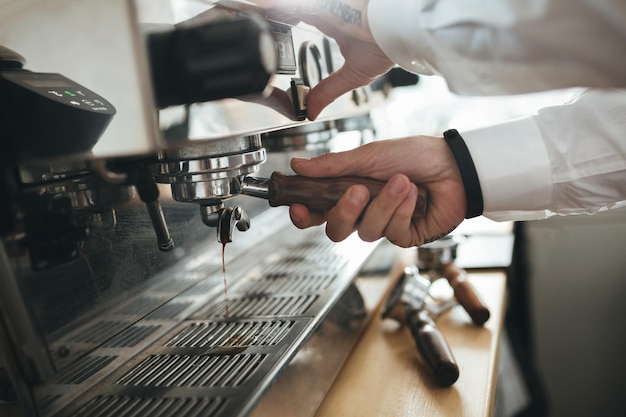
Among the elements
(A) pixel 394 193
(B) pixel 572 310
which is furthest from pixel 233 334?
(B) pixel 572 310

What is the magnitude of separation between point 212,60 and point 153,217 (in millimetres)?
304

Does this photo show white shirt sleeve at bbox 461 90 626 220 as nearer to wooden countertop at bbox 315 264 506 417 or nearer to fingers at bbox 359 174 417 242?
fingers at bbox 359 174 417 242

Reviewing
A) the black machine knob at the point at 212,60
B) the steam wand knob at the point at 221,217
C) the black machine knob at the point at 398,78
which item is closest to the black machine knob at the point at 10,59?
the black machine knob at the point at 212,60

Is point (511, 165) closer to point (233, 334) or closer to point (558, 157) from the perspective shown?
point (558, 157)

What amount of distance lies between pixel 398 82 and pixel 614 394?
99 centimetres

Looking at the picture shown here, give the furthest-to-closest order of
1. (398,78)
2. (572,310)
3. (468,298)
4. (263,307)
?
(572,310)
(398,78)
(468,298)
(263,307)

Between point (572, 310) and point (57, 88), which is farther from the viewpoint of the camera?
point (572, 310)

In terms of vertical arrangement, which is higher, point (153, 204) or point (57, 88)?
point (57, 88)

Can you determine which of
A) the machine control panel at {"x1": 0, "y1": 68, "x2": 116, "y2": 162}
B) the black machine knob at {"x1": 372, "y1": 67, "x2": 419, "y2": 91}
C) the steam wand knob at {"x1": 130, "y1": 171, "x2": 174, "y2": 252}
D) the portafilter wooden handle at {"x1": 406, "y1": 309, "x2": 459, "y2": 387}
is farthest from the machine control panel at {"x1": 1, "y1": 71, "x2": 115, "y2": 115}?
the black machine knob at {"x1": 372, "y1": 67, "x2": 419, "y2": 91}

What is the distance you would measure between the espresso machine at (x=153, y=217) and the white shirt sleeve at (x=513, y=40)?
128 mm

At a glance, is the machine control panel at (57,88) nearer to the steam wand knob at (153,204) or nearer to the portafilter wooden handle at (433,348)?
the steam wand knob at (153,204)

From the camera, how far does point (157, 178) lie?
0.51 metres

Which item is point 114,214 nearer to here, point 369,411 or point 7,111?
point 7,111

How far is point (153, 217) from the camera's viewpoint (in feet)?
1.94
